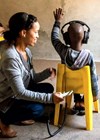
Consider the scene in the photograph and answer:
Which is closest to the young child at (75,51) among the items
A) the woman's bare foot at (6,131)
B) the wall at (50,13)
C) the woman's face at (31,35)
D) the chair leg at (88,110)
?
the chair leg at (88,110)

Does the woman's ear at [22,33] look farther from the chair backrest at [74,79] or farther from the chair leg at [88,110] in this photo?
the chair leg at [88,110]

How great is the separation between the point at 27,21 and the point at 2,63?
322 mm

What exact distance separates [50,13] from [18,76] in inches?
84.7

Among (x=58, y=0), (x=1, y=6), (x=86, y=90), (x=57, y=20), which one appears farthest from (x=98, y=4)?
(x=86, y=90)

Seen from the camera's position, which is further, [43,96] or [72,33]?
[72,33]

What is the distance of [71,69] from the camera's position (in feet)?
6.57

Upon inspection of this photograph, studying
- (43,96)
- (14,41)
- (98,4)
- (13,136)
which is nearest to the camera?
(43,96)

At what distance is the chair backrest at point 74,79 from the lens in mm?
1966

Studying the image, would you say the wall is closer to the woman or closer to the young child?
the young child

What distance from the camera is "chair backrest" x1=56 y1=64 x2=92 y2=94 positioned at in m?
1.97

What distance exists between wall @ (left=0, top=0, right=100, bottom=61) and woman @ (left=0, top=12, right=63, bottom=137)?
182cm

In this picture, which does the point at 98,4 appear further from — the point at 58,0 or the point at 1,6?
the point at 1,6

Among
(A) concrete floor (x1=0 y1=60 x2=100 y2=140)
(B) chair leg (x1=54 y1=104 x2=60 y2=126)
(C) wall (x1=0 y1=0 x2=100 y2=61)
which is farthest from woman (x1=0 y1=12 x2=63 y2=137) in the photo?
(C) wall (x1=0 y1=0 x2=100 y2=61)

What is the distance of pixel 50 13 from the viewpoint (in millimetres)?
3703
